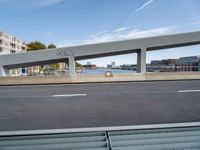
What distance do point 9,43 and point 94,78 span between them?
8022 centimetres

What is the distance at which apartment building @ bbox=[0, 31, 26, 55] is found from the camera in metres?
78.2

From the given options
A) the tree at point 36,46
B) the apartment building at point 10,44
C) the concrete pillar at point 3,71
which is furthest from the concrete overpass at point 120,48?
the tree at point 36,46

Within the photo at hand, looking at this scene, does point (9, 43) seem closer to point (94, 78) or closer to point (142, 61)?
point (142, 61)

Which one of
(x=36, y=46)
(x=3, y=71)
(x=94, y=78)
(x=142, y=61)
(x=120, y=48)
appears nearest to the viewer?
(x=94, y=78)

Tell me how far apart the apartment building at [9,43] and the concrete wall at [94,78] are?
55.4 meters

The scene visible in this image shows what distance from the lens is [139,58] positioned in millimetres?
23609

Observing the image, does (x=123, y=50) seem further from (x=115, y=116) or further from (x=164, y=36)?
(x=115, y=116)

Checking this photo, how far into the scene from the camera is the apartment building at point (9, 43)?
78.2m

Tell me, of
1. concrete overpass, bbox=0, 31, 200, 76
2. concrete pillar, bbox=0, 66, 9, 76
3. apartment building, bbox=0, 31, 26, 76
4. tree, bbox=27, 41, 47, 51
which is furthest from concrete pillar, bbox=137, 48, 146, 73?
tree, bbox=27, 41, 47, 51

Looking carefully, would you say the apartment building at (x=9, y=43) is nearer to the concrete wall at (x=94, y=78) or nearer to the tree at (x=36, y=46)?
the tree at (x=36, y=46)

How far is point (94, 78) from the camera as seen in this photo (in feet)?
58.1

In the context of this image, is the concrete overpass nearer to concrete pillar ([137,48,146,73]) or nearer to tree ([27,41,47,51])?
concrete pillar ([137,48,146,73])

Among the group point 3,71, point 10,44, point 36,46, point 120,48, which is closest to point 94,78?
point 120,48

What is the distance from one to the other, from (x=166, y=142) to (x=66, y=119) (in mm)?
4041
